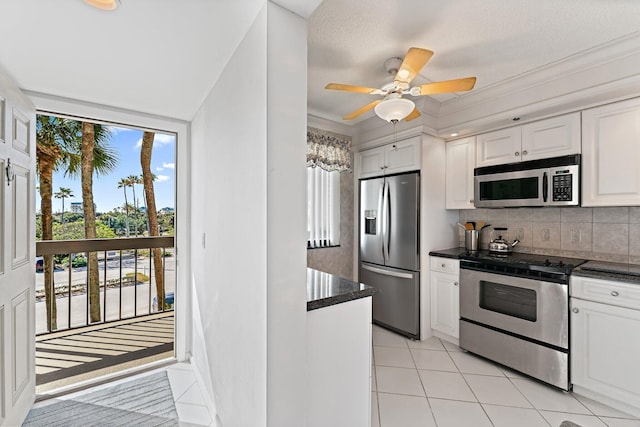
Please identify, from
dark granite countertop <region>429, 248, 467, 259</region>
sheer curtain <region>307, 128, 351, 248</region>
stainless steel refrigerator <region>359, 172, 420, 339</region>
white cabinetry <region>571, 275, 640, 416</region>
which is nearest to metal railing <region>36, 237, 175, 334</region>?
sheer curtain <region>307, 128, 351, 248</region>

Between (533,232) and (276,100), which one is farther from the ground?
(276,100)

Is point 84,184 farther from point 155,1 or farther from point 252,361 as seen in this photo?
point 252,361

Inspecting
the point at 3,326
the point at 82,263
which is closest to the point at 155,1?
the point at 3,326

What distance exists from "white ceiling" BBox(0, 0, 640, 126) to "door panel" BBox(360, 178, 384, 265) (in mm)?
1367

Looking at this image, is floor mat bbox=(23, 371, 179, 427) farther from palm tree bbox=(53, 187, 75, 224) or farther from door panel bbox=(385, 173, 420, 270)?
door panel bbox=(385, 173, 420, 270)

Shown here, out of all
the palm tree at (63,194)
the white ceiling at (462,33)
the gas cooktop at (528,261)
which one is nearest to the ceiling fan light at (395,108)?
the white ceiling at (462,33)

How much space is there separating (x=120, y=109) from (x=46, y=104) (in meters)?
0.43

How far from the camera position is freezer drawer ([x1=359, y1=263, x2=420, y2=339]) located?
308 centimetres

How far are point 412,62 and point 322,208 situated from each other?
2028mm

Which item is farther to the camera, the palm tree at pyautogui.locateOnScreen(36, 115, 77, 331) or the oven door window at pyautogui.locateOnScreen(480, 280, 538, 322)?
the palm tree at pyautogui.locateOnScreen(36, 115, 77, 331)

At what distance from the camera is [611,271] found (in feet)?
6.49

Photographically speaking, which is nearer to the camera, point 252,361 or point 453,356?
point 252,361

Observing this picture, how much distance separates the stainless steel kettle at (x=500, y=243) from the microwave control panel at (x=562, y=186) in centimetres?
67

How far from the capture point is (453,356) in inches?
108
